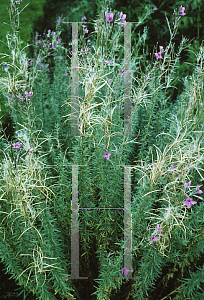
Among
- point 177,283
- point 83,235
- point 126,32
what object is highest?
point 126,32

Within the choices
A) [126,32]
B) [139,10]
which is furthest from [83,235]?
[139,10]

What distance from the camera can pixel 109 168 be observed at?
1.90 m

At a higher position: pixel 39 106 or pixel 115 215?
pixel 39 106

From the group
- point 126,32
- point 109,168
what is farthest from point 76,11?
point 109,168

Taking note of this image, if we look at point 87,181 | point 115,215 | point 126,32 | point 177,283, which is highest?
point 126,32

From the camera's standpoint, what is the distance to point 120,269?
160 cm

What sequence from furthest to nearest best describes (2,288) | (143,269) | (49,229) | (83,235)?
(2,288)
(83,235)
(143,269)
(49,229)

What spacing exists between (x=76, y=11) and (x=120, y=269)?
3.77 meters

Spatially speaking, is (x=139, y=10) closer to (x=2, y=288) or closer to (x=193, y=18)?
(x=193, y=18)

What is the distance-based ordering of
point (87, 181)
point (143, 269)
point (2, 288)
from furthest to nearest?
point (2, 288)
point (87, 181)
point (143, 269)

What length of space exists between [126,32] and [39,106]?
133 centimetres

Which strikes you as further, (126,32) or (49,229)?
(126,32)

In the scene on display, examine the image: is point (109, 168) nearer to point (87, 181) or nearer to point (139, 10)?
point (87, 181)

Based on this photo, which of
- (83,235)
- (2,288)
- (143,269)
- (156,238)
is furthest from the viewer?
(2,288)
